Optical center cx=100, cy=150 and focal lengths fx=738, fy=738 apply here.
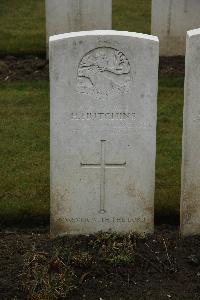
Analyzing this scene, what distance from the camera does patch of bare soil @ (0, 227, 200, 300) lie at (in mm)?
5457

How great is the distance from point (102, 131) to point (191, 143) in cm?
73

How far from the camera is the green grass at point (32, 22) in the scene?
12.1m

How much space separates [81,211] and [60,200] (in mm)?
204

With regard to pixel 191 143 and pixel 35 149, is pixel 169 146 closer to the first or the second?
pixel 35 149

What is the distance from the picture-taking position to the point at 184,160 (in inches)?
237

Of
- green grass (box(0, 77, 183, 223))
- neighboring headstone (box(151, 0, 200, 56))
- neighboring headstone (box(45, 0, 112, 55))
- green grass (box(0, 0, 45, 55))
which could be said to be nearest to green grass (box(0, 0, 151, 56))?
green grass (box(0, 0, 45, 55))

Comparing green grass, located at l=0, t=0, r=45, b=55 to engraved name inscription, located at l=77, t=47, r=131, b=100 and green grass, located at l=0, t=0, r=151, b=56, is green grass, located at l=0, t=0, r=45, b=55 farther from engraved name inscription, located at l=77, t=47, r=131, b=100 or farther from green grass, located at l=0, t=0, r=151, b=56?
engraved name inscription, located at l=77, t=47, r=131, b=100

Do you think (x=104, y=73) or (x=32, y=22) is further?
(x=32, y=22)

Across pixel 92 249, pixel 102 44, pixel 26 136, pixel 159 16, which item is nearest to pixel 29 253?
pixel 92 249

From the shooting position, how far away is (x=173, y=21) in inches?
454

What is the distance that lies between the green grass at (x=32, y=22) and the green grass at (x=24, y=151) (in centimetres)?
179

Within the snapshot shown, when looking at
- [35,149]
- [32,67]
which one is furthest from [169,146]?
[32,67]

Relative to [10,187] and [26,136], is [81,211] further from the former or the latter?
[26,136]

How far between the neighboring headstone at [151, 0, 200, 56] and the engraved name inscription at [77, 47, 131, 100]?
5.81 meters
